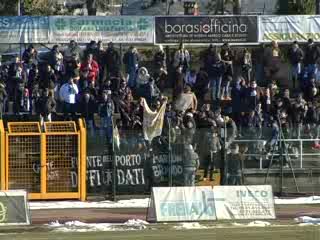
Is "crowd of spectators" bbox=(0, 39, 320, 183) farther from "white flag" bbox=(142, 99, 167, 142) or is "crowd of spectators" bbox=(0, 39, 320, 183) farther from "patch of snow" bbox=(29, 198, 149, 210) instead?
"patch of snow" bbox=(29, 198, 149, 210)

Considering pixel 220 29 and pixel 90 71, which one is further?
pixel 220 29

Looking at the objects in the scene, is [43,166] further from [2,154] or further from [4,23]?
[4,23]

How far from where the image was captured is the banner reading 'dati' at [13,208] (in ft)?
60.6

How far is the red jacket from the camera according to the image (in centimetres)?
2760

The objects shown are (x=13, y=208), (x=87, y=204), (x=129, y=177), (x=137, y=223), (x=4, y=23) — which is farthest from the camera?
(x=4, y=23)

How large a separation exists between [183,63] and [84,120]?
5.30 metres

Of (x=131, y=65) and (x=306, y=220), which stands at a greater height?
(x=131, y=65)

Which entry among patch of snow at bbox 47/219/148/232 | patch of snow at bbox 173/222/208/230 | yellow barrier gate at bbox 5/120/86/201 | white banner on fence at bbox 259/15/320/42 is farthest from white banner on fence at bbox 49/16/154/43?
patch of snow at bbox 173/222/208/230

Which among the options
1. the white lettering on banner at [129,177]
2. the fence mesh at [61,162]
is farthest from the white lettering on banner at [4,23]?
the white lettering on banner at [129,177]

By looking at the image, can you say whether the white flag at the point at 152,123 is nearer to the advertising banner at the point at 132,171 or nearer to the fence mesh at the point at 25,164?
the advertising banner at the point at 132,171

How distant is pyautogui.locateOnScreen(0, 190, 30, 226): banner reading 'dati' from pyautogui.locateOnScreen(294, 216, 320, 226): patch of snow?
21.3ft

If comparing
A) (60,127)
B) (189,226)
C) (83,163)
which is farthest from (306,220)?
(60,127)

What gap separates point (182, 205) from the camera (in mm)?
19250

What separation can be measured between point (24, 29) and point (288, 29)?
10.0 m
